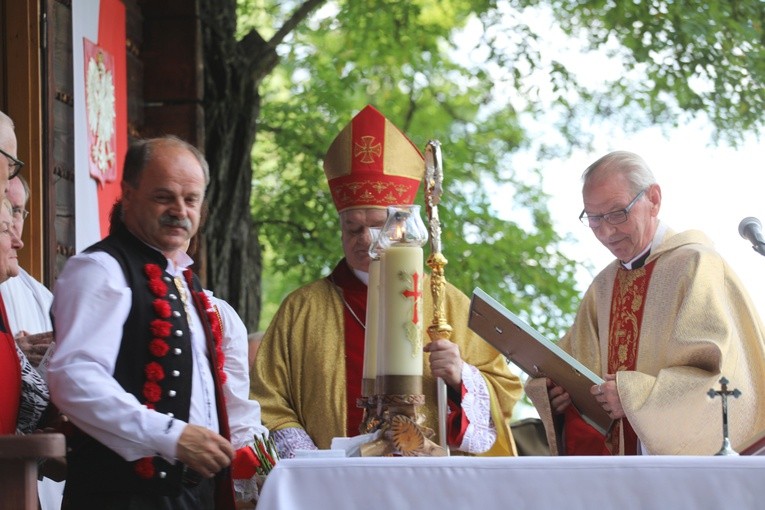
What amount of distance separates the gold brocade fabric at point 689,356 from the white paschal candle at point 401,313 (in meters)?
1.09

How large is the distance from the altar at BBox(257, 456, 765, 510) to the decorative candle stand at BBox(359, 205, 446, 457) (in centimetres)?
34

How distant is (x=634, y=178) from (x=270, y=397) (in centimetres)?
149

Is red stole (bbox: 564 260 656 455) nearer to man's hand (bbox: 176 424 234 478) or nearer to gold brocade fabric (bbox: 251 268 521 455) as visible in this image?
gold brocade fabric (bbox: 251 268 521 455)

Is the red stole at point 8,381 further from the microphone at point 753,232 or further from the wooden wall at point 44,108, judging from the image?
the wooden wall at point 44,108

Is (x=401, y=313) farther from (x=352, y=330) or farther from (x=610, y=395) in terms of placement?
(x=352, y=330)

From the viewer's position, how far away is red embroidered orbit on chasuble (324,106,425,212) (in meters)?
4.86

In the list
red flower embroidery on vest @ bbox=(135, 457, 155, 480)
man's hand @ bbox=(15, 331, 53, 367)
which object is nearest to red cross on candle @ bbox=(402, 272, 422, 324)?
red flower embroidery on vest @ bbox=(135, 457, 155, 480)

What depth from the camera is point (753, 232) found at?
3.61 m

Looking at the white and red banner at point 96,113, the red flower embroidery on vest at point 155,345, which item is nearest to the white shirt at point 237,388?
the red flower embroidery on vest at point 155,345

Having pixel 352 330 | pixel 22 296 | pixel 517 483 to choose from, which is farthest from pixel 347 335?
pixel 517 483

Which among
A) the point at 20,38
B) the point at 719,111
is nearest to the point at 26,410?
the point at 20,38

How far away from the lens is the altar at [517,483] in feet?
9.61

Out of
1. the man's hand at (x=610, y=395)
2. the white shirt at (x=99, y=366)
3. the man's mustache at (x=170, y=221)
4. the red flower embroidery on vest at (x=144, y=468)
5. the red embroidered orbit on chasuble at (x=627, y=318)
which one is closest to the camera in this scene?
the white shirt at (x=99, y=366)

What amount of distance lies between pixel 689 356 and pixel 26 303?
7.92 feet
